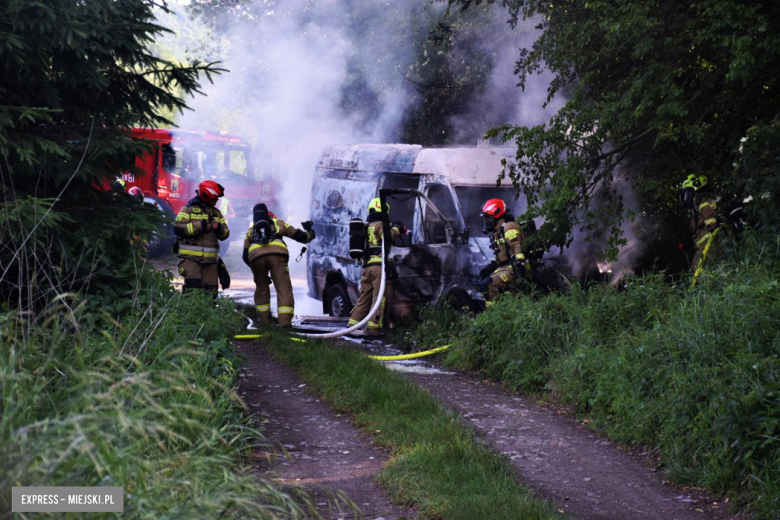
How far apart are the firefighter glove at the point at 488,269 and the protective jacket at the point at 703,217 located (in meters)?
2.39

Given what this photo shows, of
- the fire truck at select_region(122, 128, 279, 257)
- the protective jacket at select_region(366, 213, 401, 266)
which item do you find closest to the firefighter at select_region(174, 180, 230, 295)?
the protective jacket at select_region(366, 213, 401, 266)

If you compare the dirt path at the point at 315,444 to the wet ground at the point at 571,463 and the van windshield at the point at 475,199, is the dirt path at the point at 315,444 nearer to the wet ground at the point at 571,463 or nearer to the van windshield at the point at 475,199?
the wet ground at the point at 571,463

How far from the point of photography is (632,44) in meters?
8.95

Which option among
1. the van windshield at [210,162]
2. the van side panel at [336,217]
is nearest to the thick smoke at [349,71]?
the van windshield at [210,162]

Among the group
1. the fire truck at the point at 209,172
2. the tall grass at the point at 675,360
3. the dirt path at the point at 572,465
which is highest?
the fire truck at the point at 209,172

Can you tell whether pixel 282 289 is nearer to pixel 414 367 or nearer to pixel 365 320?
pixel 365 320

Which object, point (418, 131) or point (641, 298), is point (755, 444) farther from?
point (418, 131)

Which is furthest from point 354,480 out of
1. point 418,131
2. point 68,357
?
point 418,131

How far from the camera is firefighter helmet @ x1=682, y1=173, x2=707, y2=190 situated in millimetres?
9588

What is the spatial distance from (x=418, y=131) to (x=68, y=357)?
48.4 feet

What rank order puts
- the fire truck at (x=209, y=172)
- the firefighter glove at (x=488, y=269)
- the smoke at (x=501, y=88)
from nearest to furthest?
the firefighter glove at (x=488, y=269)
the smoke at (x=501, y=88)
the fire truck at (x=209, y=172)

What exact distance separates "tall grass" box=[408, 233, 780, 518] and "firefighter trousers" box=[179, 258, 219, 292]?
3194mm

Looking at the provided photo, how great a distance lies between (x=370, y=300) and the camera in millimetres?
11227

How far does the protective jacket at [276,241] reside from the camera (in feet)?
36.8
